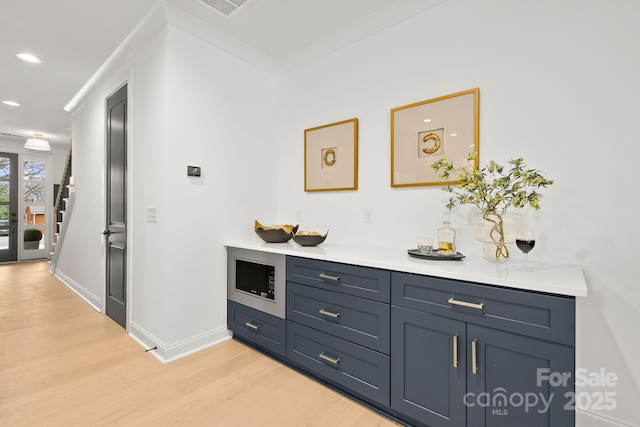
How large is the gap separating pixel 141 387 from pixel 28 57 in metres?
3.48

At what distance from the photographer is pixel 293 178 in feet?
10.4

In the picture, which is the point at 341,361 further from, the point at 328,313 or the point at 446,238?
the point at 446,238

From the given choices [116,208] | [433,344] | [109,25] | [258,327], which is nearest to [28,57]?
[109,25]

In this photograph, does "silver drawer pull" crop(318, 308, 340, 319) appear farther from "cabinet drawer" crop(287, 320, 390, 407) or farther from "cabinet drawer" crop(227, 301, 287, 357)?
"cabinet drawer" crop(227, 301, 287, 357)

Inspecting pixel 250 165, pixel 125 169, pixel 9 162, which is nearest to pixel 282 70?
pixel 250 165

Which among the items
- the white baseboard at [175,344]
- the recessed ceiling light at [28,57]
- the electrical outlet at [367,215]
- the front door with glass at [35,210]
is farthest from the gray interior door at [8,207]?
the electrical outlet at [367,215]

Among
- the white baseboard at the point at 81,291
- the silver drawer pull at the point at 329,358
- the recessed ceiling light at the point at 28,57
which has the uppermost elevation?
the recessed ceiling light at the point at 28,57

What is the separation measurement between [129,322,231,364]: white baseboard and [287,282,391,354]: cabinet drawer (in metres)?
0.87

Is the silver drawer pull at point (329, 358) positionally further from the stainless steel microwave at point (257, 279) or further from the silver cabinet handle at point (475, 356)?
the silver cabinet handle at point (475, 356)

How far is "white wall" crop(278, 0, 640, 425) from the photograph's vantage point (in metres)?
1.54

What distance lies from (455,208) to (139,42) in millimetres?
3007

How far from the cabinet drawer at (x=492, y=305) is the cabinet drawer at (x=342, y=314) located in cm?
18

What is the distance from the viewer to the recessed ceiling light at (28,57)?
3055 mm

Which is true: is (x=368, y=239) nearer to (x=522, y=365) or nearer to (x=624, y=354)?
(x=522, y=365)
